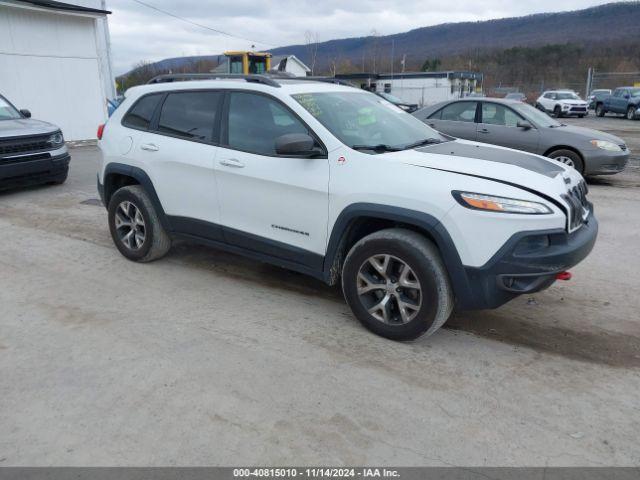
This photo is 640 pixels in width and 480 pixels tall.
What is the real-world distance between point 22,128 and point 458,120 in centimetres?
756

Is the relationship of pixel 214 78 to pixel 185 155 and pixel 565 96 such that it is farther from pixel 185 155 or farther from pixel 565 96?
pixel 565 96

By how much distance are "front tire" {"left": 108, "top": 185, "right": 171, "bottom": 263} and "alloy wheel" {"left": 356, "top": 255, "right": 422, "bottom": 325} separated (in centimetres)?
239

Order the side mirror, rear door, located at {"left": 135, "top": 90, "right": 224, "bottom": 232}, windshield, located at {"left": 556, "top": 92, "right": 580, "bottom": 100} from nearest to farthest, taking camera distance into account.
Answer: the side mirror
rear door, located at {"left": 135, "top": 90, "right": 224, "bottom": 232}
windshield, located at {"left": 556, "top": 92, "right": 580, "bottom": 100}

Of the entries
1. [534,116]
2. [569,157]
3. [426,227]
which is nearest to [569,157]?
[569,157]

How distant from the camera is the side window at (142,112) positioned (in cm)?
510

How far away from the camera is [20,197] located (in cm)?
862

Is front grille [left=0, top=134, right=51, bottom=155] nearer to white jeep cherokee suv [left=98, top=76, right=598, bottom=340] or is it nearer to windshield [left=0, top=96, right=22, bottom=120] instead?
windshield [left=0, top=96, right=22, bottom=120]

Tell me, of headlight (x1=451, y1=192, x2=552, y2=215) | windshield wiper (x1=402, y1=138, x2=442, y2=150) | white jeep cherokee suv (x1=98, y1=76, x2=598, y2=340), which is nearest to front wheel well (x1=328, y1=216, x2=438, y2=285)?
white jeep cherokee suv (x1=98, y1=76, x2=598, y2=340)

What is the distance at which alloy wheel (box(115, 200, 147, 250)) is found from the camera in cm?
522

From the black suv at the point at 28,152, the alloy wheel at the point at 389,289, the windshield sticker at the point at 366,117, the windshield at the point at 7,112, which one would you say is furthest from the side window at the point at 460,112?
the windshield at the point at 7,112

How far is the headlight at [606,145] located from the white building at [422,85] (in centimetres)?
3573

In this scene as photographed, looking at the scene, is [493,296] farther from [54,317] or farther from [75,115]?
[75,115]

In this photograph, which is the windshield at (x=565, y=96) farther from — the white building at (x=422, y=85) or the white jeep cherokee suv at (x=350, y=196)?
the white jeep cherokee suv at (x=350, y=196)

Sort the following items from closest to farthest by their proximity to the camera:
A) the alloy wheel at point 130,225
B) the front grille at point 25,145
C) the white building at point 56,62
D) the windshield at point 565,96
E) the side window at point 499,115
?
the alloy wheel at point 130,225
the front grille at point 25,145
the side window at point 499,115
the white building at point 56,62
the windshield at point 565,96
